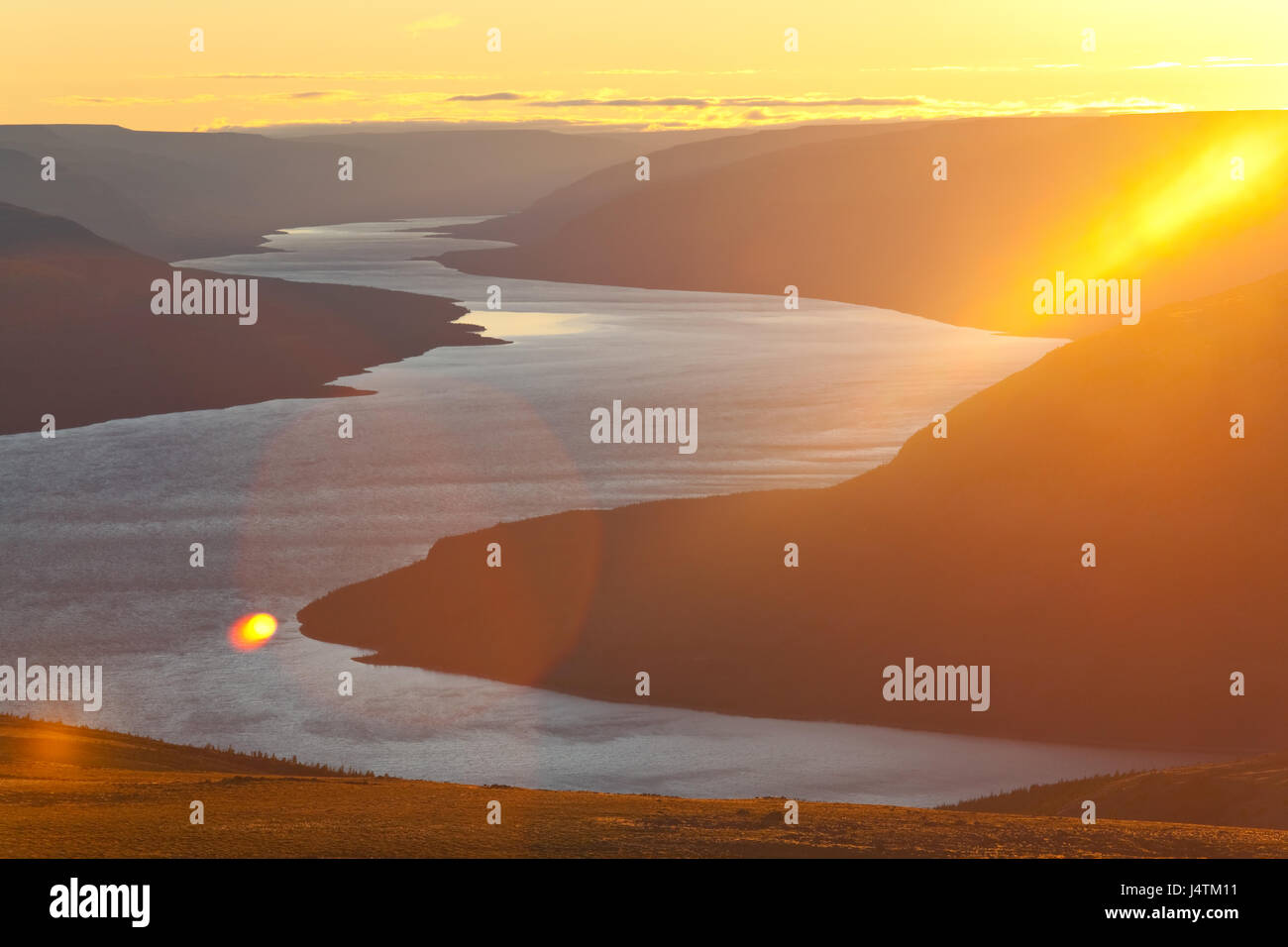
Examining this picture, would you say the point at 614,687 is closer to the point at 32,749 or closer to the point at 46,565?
the point at 32,749

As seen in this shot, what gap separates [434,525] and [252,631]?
1463 cm

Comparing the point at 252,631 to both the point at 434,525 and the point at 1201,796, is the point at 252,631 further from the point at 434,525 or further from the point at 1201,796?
the point at 1201,796

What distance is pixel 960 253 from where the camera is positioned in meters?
184

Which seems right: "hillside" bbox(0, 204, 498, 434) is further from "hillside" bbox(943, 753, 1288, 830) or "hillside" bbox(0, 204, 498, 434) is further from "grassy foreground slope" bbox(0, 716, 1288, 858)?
"grassy foreground slope" bbox(0, 716, 1288, 858)

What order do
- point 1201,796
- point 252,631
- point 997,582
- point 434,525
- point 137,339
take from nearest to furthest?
1. point 1201,796
2. point 997,582
3. point 252,631
4. point 434,525
5. point 137,339

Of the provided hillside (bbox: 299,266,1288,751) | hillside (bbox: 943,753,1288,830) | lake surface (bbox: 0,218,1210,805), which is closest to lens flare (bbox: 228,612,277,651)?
lake surface (bbox: 0,218,1210,805)

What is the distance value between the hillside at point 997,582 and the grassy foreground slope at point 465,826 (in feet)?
67.7

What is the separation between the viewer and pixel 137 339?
111 m

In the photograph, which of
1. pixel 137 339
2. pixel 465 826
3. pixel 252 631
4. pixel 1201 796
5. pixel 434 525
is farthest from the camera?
pixel 137 339

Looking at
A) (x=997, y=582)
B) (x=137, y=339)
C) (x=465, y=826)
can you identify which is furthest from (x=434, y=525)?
(x=137, y=339)

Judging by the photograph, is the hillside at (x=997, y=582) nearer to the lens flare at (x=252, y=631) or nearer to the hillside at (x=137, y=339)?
the lens flare at (x=252, y=631)

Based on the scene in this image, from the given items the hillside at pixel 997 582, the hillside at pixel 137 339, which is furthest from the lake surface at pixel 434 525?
the hillside at pixel 137 339
